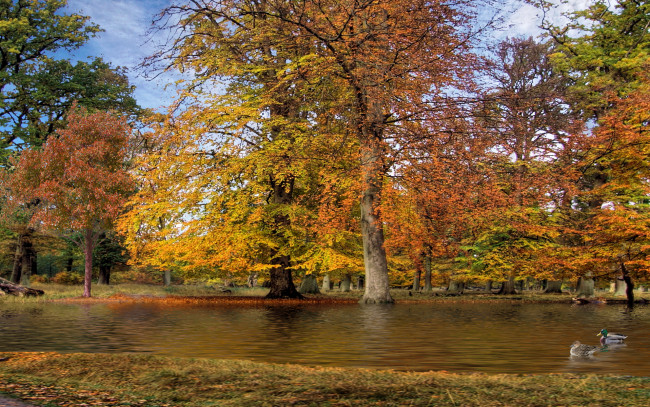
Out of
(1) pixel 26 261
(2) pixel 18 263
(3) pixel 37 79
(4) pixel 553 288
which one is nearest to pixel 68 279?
(1) pixel 26 261

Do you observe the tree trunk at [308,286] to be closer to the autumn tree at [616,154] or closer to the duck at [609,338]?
the autumn tree at [616,154]

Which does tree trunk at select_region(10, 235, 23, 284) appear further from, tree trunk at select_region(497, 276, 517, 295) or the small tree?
tree trunk at select_region(497, 276, 517, 295)

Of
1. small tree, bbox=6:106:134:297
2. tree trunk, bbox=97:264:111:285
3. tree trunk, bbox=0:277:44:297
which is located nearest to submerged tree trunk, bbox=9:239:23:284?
tree trunk, bbox=97:264:111:285

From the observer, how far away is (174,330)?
11.0m

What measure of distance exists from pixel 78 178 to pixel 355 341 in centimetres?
2216

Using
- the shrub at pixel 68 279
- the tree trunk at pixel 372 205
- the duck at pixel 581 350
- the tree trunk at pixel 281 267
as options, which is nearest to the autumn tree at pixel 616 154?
the tree trunk at pixel 372 205

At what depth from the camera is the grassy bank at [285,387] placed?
4355 mm

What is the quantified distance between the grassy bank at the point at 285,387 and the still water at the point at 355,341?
1.07 meters

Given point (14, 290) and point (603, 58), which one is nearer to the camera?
point (14, 290)

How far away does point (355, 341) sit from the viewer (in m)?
9.12

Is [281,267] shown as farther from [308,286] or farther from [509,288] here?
[509,288]

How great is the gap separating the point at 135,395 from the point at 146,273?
5272 cm

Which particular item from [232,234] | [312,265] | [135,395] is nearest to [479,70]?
[312,265]

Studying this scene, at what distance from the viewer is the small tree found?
25906mm
